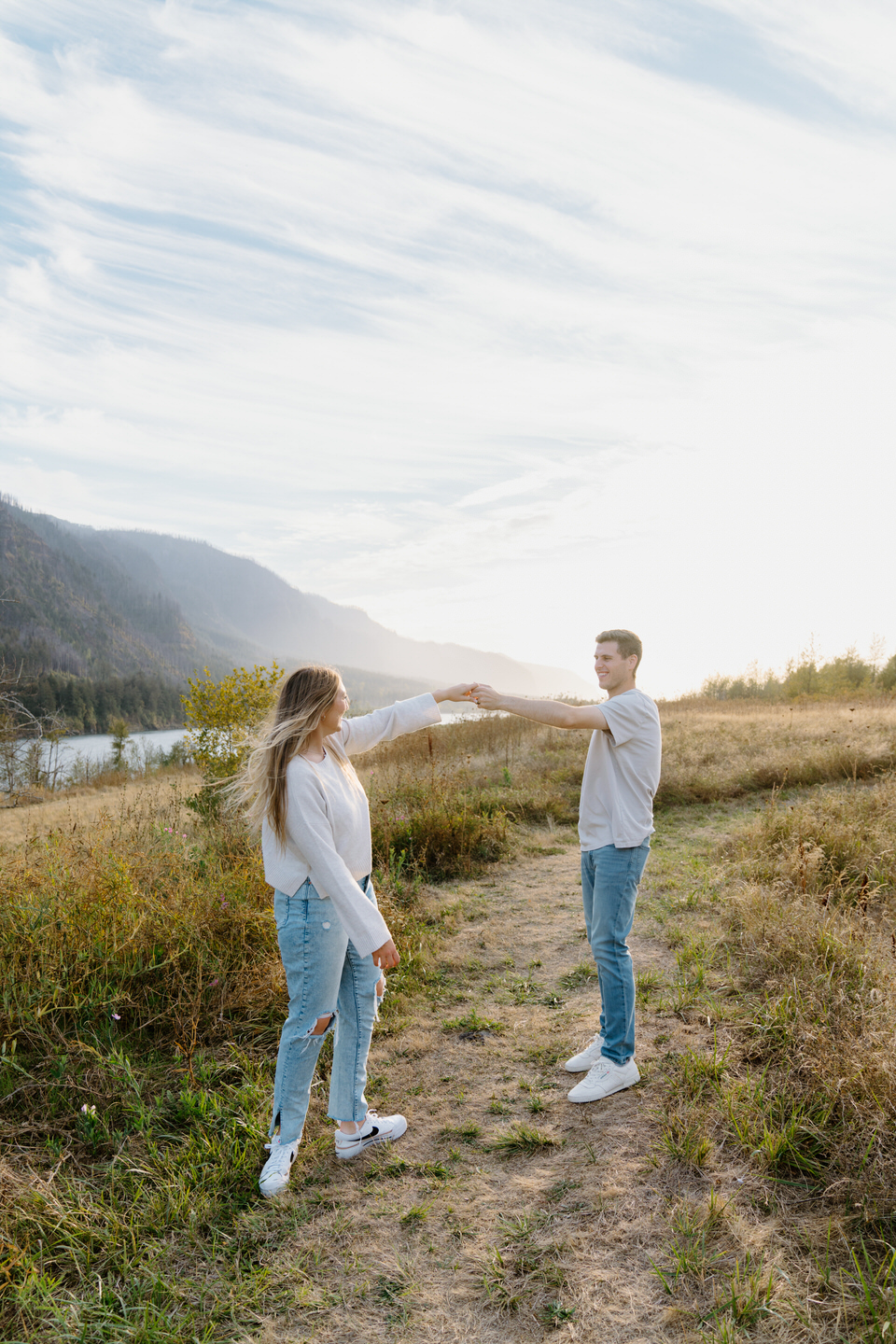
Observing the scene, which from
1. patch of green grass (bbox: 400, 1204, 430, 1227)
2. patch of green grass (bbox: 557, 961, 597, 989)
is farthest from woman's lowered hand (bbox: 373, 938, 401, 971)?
patch of green grass (bbox: 557, 961, 597, 989)

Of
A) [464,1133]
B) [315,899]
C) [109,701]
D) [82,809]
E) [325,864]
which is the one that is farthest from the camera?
[109,701]

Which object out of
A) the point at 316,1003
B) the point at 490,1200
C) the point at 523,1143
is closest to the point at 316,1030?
the point at 316,1003

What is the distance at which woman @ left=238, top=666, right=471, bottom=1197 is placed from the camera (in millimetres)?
2609

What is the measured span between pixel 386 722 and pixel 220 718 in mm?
5830

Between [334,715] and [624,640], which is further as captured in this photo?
[624,640]

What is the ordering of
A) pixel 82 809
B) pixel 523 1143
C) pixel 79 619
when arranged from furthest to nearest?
pixel 79 619
pixel 82 809
pixel 523 1143

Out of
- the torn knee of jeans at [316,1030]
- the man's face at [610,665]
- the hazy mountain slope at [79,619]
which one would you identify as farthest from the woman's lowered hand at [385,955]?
the hazy mountain slope at [79,619]

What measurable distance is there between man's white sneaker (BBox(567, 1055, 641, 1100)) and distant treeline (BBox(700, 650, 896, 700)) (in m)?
24.5

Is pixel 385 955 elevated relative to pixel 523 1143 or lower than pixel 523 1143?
elevated

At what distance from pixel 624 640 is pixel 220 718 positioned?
21.2 feet

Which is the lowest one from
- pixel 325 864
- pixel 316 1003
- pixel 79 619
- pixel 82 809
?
pixel 82 809

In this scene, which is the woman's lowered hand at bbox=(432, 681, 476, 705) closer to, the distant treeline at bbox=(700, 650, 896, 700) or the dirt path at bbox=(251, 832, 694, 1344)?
the dirt path at bbox=(251, 832, 694, 1344)

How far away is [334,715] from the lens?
2842 millimetres

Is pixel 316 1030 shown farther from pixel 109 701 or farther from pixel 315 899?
pixel 109 701
